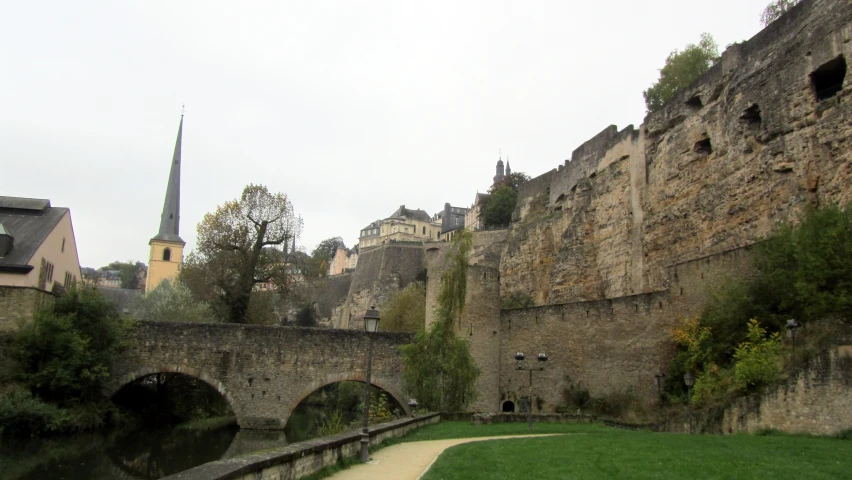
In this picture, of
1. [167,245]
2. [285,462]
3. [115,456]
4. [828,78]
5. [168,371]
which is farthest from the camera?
[167,245]

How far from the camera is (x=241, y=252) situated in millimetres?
33625

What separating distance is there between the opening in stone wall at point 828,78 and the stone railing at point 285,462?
1771 centimetres

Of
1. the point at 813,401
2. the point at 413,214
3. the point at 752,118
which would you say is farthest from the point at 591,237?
the point at 413,214

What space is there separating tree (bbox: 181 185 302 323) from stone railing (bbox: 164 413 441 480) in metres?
22.0

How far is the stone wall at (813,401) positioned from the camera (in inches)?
542

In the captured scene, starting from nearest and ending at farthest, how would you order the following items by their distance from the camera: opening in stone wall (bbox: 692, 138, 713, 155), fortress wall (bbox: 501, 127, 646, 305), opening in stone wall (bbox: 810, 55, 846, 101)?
1. opening in stone wall (bbox: 810, 55, 846, 101)
2. opening in stone wall (bbox: 692, 138, 713, 155)
3. fortress wall (bbox: 501, 127, 646, 305)

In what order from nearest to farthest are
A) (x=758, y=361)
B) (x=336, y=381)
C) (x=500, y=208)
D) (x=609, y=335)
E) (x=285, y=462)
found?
(x=285, y=462) → (x=758, y=361) → (x=609, y=335) → (x=336, y=381) → (x=500, y=208)

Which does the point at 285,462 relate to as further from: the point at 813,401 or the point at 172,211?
the point at 172,211

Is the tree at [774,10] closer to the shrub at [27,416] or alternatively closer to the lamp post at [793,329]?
the lamp post at [793,329]

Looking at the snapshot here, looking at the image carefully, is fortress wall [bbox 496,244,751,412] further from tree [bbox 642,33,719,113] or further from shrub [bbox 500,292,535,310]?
tree [bbox 642,33,719,113]

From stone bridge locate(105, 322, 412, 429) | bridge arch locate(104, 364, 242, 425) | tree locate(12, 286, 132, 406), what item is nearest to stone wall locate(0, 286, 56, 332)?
tree locate(12, 286, 132, 406)

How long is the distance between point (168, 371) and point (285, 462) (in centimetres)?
1950

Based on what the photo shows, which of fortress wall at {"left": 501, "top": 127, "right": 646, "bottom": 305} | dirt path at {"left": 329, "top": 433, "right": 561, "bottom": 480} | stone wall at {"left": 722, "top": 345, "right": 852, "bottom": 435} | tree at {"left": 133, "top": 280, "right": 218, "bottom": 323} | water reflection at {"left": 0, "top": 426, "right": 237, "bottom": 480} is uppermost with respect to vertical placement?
fortress wall at {"left": 501, "top": 127, "right": 646, "bottom": 305}

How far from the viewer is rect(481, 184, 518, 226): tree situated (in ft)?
216
